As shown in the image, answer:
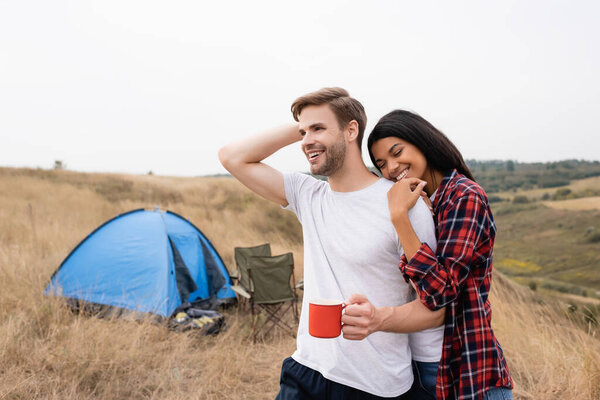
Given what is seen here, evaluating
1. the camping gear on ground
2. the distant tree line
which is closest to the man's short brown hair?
the camping gear on ground

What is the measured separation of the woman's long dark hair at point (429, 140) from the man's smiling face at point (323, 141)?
0.18 meters

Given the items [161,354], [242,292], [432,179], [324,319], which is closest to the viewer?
[324,319]

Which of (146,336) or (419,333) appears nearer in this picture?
(419,333)

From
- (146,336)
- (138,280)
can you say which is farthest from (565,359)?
(138,280)

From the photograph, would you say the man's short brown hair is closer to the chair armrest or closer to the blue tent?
the chair armrest

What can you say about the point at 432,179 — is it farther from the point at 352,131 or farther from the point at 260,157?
the point at 260,157

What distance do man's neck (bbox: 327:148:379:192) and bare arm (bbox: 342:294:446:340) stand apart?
0.50 metres

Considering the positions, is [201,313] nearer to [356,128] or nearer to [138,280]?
[138,280]

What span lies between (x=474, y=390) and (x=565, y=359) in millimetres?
2385

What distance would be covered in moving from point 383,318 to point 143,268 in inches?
177

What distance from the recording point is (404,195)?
1289mm

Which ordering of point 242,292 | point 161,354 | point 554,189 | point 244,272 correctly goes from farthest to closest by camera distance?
point 554,189 < point 244,272 < point 242,292 < point 161,354

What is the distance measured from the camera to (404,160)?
142 cm

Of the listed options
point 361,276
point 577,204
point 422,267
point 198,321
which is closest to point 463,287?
point 422,267
